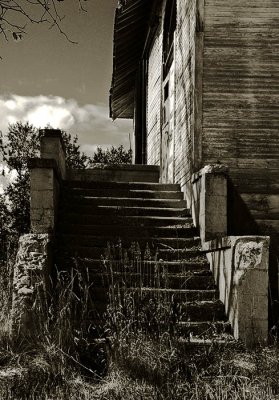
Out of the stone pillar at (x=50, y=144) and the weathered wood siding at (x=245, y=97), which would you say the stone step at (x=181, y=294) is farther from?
the stone pillar at (x=50, y=144)

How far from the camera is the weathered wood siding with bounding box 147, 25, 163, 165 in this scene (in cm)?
1363

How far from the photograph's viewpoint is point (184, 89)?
10289mm

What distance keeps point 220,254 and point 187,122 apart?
3.39m

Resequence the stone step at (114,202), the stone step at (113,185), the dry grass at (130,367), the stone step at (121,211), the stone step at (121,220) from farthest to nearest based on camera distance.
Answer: the stone step at (113,185), the stone step at (114,202), the stone step at (121,211), the stone step at (121,220), the dry grass at (130,367)

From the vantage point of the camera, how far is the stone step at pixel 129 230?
8531 mm

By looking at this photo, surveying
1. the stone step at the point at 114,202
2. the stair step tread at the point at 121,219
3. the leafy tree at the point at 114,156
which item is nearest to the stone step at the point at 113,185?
the stone step at the point at 114,202

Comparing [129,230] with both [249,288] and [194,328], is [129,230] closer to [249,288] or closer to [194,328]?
[194,328]

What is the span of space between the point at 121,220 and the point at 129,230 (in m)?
0.33

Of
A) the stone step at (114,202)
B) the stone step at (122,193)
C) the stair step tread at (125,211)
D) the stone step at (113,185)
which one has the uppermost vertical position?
the stone step at (113,185)

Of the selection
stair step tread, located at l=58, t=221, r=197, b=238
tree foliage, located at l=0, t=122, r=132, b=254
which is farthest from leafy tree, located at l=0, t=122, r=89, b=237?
stair step tread, located at l=58, t=221, r=197, b=238

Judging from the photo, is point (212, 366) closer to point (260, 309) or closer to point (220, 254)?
point (260, 309)

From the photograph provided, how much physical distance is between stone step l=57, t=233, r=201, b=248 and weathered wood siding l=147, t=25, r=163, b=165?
5.43 meters

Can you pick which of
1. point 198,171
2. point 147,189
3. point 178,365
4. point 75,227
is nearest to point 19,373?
point 178,365

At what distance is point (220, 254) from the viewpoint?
23.7ft
